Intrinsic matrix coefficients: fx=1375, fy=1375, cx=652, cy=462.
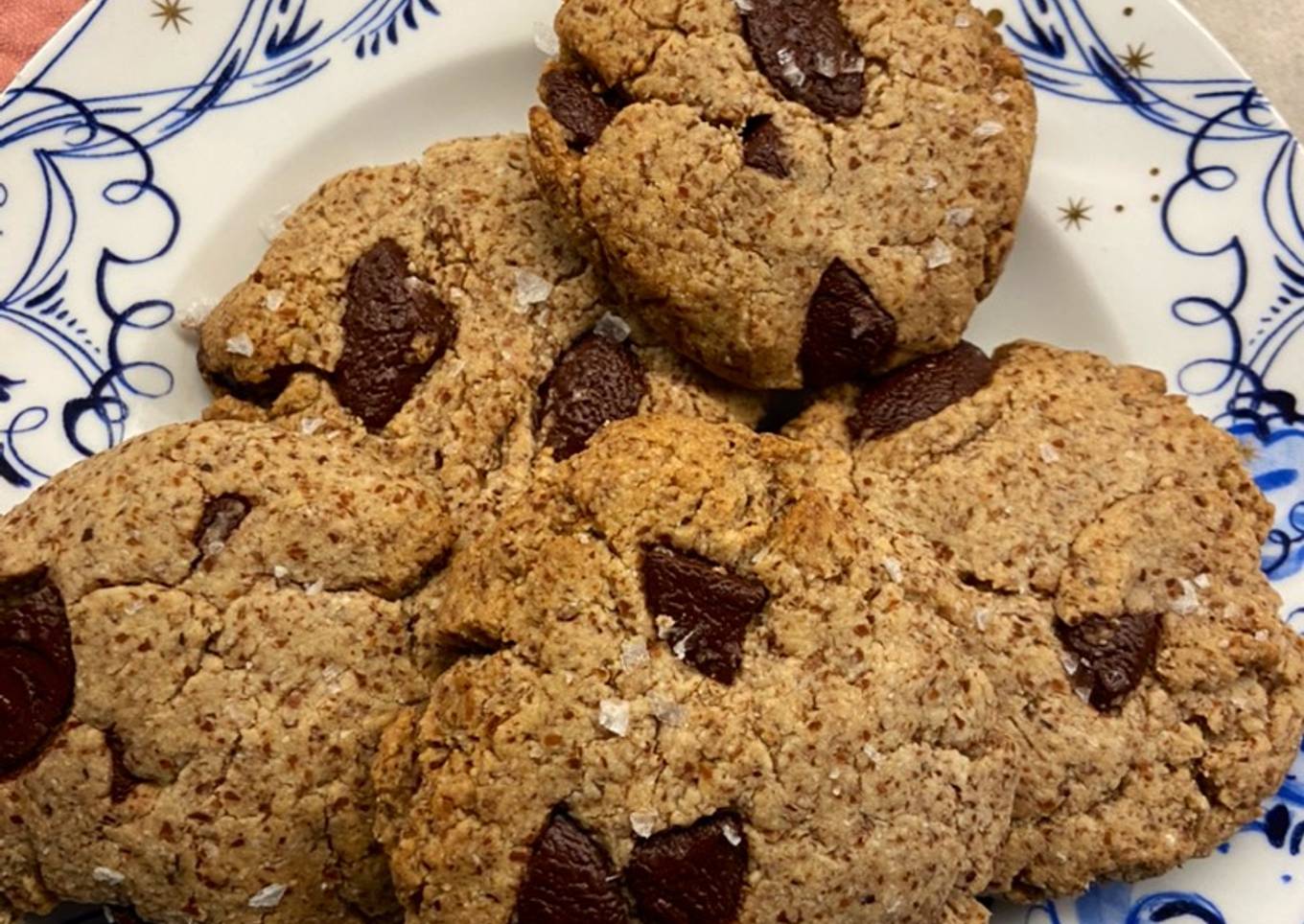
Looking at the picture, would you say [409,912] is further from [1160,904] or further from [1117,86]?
[1117,86]

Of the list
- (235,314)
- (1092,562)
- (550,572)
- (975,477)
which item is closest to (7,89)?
(235,314)

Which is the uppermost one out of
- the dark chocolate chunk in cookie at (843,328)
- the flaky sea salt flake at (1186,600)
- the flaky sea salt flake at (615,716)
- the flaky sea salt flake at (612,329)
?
the flaky sea salt flake at (612,329)

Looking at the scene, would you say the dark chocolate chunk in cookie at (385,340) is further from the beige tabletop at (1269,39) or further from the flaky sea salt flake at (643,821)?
the beige tabletop at (1269,39)

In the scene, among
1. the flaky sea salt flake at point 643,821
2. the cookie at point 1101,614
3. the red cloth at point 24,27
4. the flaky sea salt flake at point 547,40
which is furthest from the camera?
the red cloth at point 24,27

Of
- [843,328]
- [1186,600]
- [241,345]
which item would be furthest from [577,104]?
[1186,600]

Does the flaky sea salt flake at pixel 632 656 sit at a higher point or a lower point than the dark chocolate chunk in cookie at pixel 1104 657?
higher

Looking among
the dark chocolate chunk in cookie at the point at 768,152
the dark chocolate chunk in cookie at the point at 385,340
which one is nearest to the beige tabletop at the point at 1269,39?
the dark chocolate chunk in cookie at the point at 768,152

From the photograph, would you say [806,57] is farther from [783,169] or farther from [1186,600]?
[1186,600]
